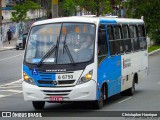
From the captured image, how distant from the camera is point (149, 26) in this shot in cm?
5591

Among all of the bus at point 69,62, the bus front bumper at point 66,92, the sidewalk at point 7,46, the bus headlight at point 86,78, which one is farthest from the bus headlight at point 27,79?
the sidewalk at point 7,46

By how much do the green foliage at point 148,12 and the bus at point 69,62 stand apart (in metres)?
37.7

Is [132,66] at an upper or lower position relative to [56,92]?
lower

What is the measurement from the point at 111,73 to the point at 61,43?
95.4 inches

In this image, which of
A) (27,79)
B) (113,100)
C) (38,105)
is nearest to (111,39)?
(113,100)

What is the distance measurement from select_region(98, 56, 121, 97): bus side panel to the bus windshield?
78 centimetres

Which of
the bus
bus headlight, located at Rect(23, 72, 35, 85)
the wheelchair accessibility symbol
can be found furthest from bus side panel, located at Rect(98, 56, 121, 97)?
bus headlight, located at Rect(23, 72, 35, 85)

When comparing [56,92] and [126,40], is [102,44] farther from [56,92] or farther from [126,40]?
[126,40]

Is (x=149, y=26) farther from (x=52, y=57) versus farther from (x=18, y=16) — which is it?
(x=52, y=57)

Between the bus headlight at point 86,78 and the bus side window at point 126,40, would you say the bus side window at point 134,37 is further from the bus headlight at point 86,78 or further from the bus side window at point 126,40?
the bus headlight at point 86,78

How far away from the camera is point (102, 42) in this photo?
17344 mm

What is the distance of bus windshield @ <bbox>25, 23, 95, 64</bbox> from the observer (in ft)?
53.7

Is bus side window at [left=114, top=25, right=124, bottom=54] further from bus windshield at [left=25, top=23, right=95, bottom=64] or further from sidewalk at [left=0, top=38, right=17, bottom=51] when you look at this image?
sidewalk at [left=0, top=38, right=17, bottom=51]

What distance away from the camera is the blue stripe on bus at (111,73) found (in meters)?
17.0
